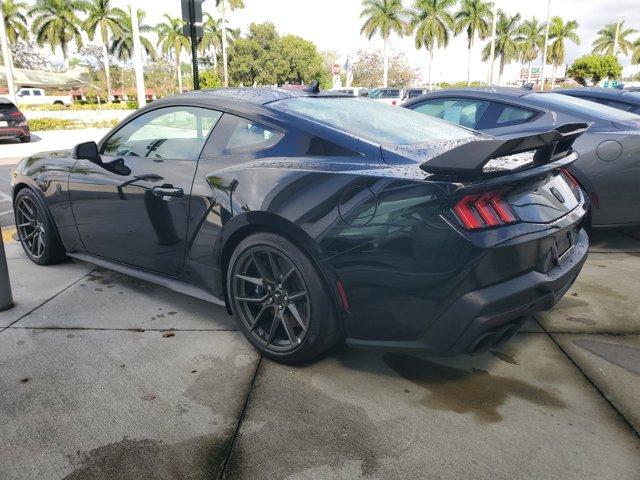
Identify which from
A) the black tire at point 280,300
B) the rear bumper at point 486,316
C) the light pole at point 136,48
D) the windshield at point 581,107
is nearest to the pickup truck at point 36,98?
the light pole at point 136,48

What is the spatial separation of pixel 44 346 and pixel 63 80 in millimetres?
65827

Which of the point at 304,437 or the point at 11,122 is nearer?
the point at 304,437

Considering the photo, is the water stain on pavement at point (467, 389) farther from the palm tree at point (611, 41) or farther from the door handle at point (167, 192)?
the palm tree at point (611, 41)

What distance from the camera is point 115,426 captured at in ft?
7.67

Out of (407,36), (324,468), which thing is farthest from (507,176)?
(407,36)

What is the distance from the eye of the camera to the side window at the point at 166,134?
3.14 meters

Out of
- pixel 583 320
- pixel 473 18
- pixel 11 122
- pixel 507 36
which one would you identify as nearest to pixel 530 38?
pixel 507 36

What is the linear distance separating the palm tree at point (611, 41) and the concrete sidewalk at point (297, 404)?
8558 centimetres

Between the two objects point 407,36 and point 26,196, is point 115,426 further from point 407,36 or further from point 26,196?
point 407,36

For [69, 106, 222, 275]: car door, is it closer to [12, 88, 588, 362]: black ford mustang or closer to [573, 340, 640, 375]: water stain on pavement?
[12, 88, 588, 362]: black ford mustang

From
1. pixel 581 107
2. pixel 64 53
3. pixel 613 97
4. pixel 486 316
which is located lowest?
pixel 486 316

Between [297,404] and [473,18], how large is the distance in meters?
59.4

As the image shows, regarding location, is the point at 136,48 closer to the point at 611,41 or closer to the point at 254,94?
the point at 254,94

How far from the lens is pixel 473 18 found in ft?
179
